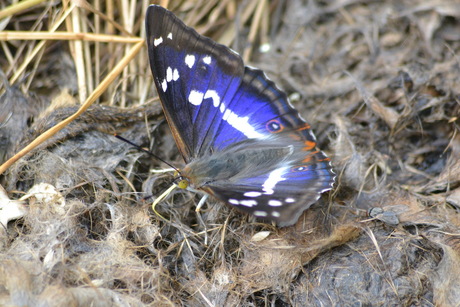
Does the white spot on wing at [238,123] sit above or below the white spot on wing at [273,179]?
above

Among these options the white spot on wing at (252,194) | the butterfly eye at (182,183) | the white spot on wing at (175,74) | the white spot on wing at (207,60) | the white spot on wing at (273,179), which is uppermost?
the white spot on wing at (207,60)

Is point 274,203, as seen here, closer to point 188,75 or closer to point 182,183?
point 182,183

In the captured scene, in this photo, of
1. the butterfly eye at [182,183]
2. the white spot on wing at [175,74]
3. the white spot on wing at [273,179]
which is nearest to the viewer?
the white spot on wing at [273,179]

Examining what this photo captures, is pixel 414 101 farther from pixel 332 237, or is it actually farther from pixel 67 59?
pixel 67 59

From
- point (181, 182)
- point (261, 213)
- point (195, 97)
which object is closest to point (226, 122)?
point (195, 97)

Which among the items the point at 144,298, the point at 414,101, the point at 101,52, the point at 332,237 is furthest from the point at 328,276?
the point at 101,52

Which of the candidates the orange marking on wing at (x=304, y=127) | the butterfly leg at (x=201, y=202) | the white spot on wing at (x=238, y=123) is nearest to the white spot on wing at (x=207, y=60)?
the white spot on wing at (x=238, y=123)

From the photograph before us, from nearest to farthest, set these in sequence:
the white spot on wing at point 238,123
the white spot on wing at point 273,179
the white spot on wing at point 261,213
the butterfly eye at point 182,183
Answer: the white spot on wing at point 261,213, the white spot on wing at point 273,179, the butterfly eye at point 182,183, the white spot on wing at point 238,123

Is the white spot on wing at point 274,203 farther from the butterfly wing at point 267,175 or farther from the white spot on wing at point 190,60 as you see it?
the white spot on wing at point 190,60
